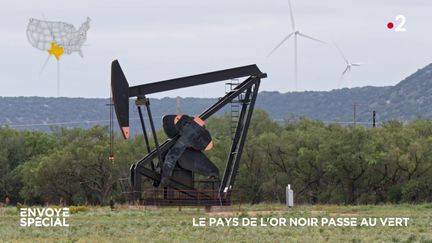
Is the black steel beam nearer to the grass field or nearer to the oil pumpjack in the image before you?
the oil pumpjack

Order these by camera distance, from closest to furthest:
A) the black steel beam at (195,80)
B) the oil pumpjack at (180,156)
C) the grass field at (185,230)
→ the grass field at (185,230)
the black steel beam at (195,80)
the oil pumpjack at (180,156)

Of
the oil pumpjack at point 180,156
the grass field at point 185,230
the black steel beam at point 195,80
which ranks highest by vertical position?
the black steel beam at point 195,80

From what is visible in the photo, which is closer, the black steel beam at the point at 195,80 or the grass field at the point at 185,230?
the grass field at the point at 185,230

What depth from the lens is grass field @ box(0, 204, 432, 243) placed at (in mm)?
28266

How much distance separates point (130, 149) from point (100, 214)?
3196 centimetres

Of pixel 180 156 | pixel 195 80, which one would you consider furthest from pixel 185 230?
pixel 195 80

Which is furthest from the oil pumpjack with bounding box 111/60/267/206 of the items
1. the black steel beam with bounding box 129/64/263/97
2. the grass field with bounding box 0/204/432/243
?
the grass field with bounding box 0/204/432/243

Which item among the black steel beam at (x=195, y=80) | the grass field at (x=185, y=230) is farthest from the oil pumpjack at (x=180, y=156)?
the grass field at (x=185, y=230)

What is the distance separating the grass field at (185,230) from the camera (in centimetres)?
2827

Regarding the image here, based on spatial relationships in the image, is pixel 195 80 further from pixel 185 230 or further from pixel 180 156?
pixel 185 230

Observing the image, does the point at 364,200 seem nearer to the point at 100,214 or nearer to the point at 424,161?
the point at 424,161

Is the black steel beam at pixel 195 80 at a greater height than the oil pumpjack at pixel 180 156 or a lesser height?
greater

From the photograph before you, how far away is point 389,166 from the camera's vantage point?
62.7m

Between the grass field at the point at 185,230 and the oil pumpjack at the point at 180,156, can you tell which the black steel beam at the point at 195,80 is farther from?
the grass field at the point at 185,230
